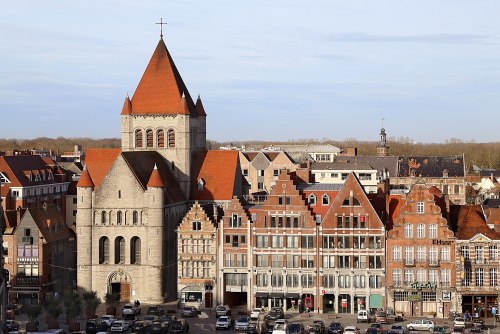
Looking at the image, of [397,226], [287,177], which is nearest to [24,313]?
[287,177]

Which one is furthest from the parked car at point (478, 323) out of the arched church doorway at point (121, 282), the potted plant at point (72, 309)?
the arched church doorway at point (121, 282)

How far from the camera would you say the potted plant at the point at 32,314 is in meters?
92.1

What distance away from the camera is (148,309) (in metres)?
106

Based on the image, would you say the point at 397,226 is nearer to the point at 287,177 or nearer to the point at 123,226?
the point at 287,177

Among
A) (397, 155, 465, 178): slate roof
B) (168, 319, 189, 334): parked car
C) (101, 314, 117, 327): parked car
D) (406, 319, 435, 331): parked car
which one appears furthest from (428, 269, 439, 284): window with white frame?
(397, 155, 465, 178): slate roof

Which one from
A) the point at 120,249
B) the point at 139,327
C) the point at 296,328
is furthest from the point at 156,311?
the point at 296,328

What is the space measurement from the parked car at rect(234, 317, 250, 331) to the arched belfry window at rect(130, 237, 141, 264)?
2084cm

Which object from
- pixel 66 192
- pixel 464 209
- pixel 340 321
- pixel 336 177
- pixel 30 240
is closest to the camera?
pixel 340 321

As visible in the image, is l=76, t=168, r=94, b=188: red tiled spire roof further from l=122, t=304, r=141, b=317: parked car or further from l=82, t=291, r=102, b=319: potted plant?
l=122, t=304, r=141, b=317: parked car

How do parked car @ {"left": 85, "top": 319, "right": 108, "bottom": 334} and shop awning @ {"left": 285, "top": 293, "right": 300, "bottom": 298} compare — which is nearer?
parked car @ {"left": 85, "top": 319, "right": 108, "bottom": 334}

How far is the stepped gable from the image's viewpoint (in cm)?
11319

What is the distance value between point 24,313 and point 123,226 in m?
14.3

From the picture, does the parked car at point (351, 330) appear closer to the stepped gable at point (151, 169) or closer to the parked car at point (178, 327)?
the parked car at point (178, 327)

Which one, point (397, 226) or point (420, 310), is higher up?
point (397, 226)
